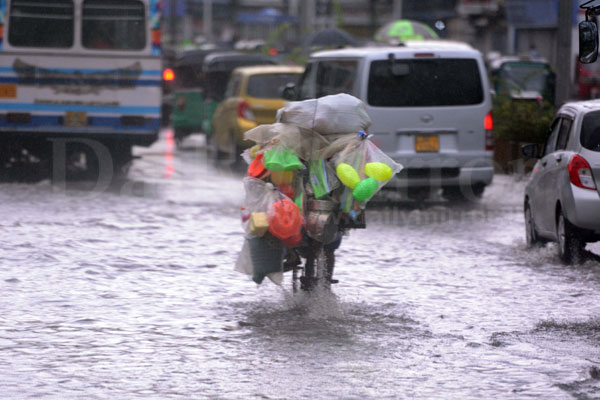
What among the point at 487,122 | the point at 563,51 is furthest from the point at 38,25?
the point at 563,51

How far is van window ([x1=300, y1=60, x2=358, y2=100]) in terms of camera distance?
16.0m

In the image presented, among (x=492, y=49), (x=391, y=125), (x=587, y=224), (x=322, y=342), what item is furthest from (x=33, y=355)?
(x=492, y=49)

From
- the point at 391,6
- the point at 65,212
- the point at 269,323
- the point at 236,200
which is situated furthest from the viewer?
the point at 391,6

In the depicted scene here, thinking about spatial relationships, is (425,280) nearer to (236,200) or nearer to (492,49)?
(236,200)

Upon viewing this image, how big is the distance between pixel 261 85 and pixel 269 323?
13001 mm

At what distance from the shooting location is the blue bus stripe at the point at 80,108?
18.2 m

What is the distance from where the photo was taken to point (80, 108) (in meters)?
18.4

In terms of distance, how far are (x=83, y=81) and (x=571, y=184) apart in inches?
365

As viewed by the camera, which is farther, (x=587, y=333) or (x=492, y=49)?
(x=492, y=49)

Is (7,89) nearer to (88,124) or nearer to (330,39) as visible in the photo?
(88,124)

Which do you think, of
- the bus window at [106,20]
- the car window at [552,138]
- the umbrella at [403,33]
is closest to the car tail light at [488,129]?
the car window at [552,138]

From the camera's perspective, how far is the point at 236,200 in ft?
54.7

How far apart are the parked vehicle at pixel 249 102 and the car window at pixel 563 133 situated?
8.54 meters

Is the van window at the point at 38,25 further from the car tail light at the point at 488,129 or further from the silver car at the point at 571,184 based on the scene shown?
the silver car at the point at 571,184
